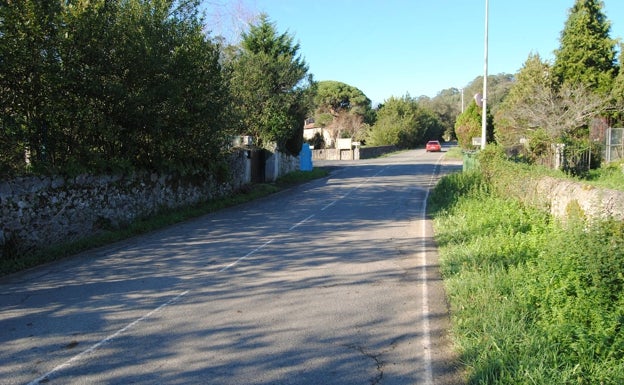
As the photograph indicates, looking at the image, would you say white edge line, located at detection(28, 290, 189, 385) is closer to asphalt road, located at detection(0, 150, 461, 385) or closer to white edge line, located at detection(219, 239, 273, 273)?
asphalt road, located at detection(0, 150, 461, 385)

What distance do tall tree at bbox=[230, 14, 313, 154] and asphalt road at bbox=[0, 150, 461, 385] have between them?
1490cm

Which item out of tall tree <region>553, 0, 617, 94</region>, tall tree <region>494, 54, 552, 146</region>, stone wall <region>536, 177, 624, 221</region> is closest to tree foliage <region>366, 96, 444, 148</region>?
tall tree <region>494, 54, 552, 146</region>

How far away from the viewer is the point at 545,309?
5520 millimetres

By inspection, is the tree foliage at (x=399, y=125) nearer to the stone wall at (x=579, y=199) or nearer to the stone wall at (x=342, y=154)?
the stone wall at (x=342, y=154)

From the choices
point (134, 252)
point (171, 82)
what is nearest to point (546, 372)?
point (134, 252)

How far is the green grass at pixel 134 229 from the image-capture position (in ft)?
30.1

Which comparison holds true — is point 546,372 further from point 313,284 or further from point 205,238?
point 205,238

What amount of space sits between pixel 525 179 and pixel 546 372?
362 inches

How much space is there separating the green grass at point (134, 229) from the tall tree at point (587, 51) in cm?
2294

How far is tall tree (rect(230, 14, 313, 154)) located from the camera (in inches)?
1017

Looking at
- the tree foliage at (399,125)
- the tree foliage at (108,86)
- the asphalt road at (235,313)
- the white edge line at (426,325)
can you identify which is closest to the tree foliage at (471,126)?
the tree foliage at (399,125)

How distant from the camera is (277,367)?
480cm

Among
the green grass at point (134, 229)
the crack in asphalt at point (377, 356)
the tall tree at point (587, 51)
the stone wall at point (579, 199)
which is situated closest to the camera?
the crack in asphalt at point (377, 356)

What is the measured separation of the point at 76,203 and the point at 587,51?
109ft
